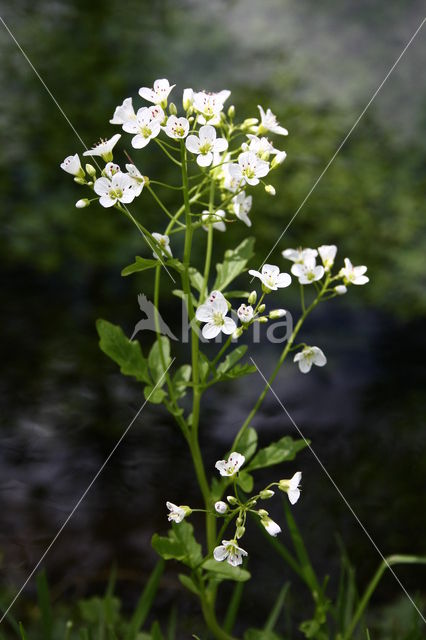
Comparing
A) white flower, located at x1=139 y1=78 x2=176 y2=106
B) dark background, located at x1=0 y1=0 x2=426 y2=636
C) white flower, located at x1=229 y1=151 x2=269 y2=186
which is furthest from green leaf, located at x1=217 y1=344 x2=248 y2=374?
dark background, located at x1=0 y1=0 x2=426 y2=636

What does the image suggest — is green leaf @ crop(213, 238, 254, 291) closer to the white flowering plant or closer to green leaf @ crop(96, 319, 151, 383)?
the white flowering plant

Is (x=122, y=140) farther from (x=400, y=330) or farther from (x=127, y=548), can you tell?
(x=127, y=548)

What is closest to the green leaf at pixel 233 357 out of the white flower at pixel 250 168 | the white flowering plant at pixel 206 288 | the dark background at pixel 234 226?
the white flowering plant at pixel 206 288

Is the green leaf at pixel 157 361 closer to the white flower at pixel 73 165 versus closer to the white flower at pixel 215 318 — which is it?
the white flower at pixel 215 318

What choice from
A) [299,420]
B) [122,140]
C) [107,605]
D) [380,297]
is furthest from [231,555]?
[122,140]

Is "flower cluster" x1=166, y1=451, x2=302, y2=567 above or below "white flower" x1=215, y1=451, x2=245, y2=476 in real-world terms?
below

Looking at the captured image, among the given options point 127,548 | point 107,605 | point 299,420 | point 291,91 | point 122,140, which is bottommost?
point 107,605
